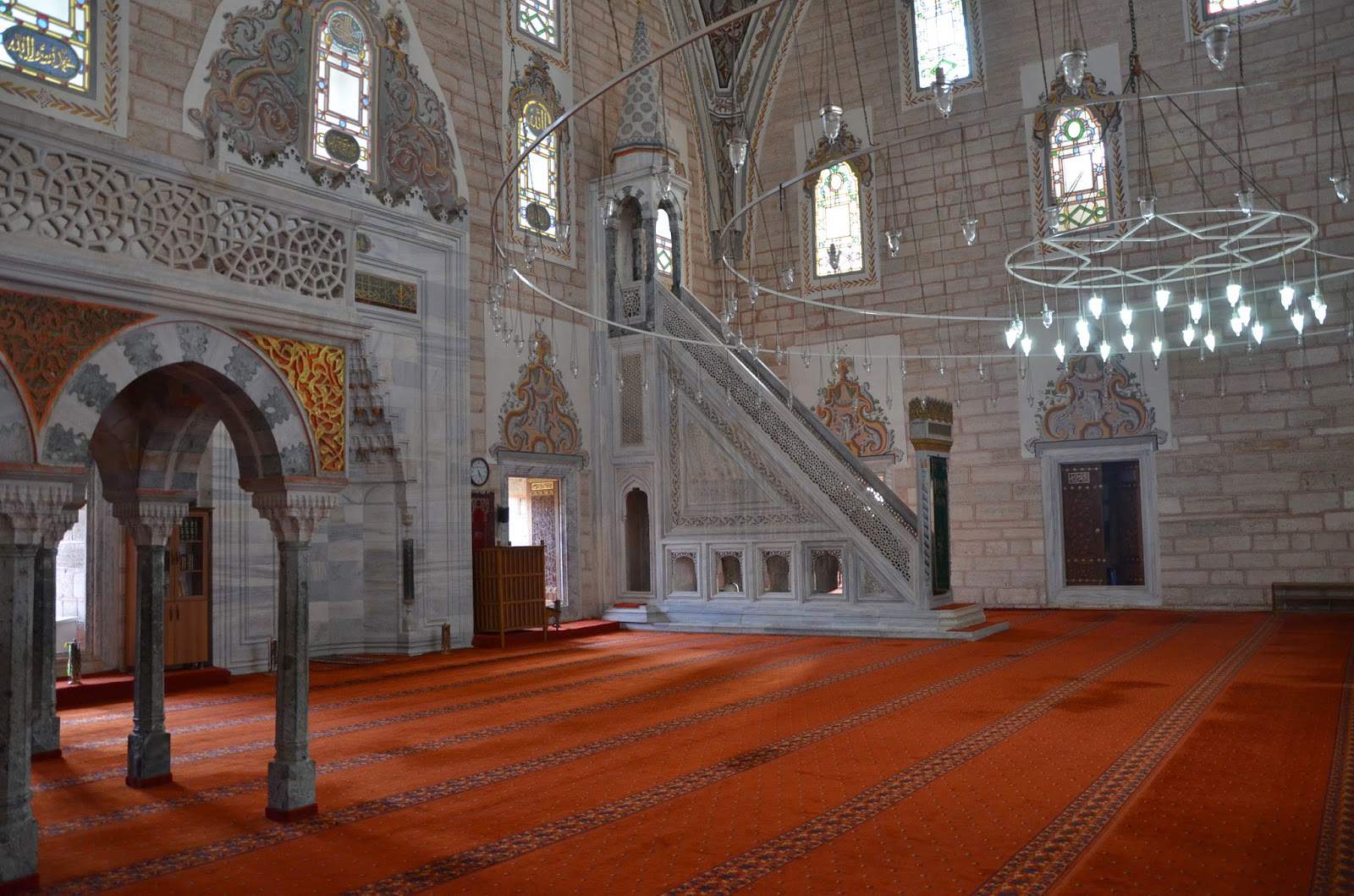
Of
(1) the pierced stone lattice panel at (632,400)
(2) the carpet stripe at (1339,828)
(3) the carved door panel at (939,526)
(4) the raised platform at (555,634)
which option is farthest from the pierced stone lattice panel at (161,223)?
(1) the pierced stone lattice panel at (632,400)

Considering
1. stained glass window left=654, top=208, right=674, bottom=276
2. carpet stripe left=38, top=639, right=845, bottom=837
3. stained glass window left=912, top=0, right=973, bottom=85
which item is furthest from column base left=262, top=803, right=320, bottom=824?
stained glass window left=912, top=0, right=973, bottom=85

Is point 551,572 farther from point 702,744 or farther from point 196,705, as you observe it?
point 702,744

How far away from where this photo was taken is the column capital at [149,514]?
→ 4.41 meters

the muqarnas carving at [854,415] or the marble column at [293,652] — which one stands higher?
the muqarnas carving at [854,415]

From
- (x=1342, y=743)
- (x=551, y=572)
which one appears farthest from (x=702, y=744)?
(x=551, y=572)

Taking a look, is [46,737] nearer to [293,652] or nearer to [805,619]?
[293,652]

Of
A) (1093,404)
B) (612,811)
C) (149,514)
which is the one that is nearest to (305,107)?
(149,514)

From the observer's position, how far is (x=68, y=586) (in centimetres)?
734

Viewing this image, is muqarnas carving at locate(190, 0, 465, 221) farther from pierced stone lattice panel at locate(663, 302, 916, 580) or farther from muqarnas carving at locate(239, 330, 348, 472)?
muqarnas carving at locate(239, 330, 348, 472)

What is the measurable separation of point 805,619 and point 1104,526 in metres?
3.75

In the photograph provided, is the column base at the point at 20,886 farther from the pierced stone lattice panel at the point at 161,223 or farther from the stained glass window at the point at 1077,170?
the stained glass window at the point at 1077,170

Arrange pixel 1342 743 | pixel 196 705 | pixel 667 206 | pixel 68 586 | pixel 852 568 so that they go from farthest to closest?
pixel 667 206, pixel 852 568, pixel 68 586, pixel 196 705, pixel 1342 743

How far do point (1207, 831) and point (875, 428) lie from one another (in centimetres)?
921

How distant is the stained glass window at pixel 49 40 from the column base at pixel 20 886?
541 centimetres
